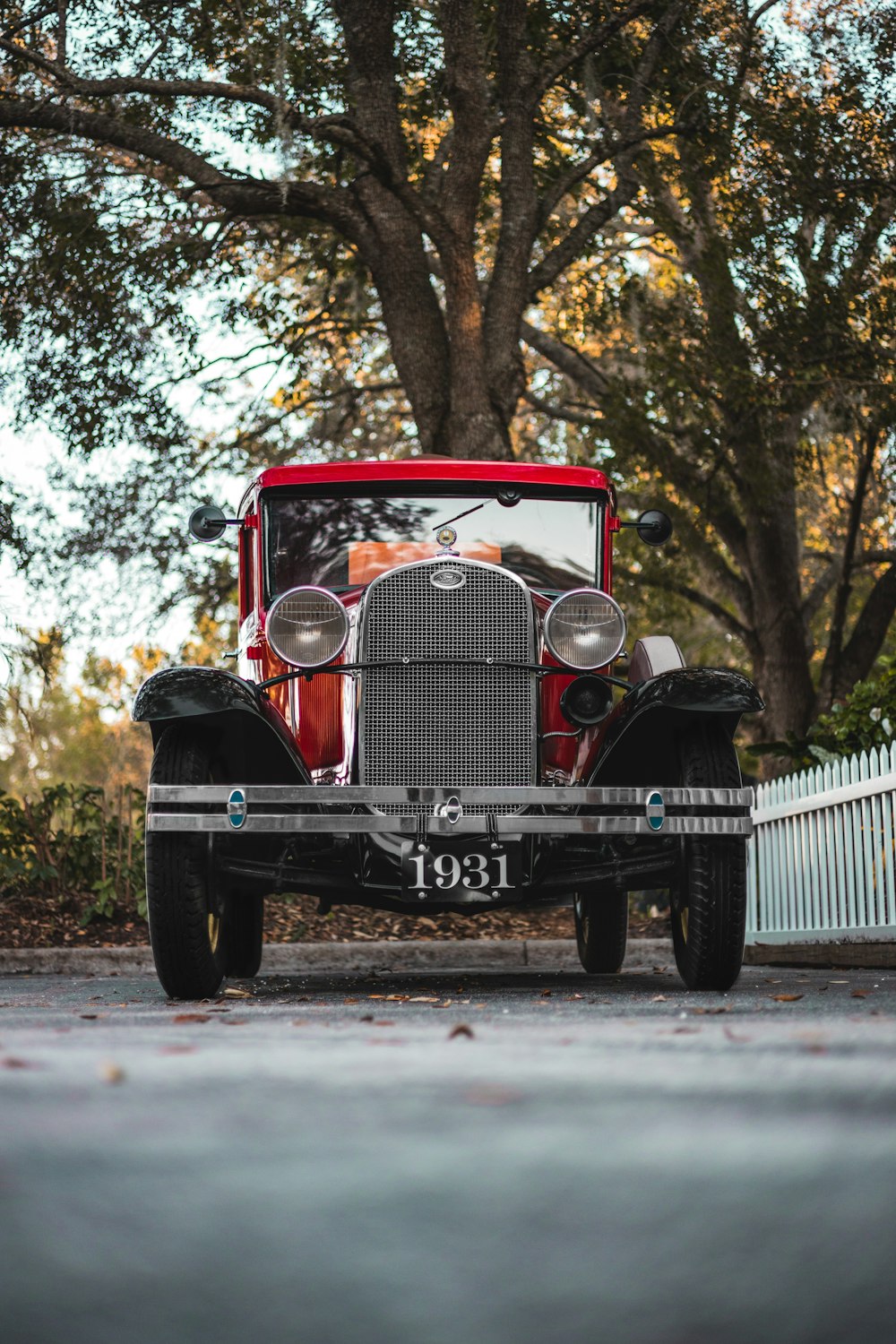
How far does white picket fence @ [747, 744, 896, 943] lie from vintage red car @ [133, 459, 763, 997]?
209cm

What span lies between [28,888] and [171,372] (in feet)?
18.1

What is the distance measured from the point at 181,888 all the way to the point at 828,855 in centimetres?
482

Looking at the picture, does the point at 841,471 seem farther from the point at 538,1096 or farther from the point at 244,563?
the point at 538,1096

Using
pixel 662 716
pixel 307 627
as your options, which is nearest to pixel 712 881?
pixel 662 716

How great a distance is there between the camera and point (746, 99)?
13633 mm

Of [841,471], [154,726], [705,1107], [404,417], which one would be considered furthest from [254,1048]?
[841,471]

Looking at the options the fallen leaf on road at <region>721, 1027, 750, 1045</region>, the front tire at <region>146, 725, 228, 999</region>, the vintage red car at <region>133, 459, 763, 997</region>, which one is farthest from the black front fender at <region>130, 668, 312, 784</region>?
the fallen leaf on road at <region>721, 1027, 750, 1045</region>

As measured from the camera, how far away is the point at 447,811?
5.61m

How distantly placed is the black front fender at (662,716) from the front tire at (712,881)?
5.4 inches

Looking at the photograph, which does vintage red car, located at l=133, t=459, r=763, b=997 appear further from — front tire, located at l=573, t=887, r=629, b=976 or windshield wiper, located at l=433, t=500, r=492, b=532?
front tire, located at l=573, t=887, r=629, b=976

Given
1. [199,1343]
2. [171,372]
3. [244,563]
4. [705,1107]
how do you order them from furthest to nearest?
[171,372]
[244,563]
[705,1107]
[199,1343]

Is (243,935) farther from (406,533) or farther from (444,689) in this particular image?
(444,689)

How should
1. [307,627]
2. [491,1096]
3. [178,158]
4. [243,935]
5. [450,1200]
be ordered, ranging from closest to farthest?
[450,1200], [491,1096], [307,627], [243,935], [178,158]

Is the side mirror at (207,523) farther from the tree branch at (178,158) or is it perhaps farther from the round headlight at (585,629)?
the tree branch at (178,158)
